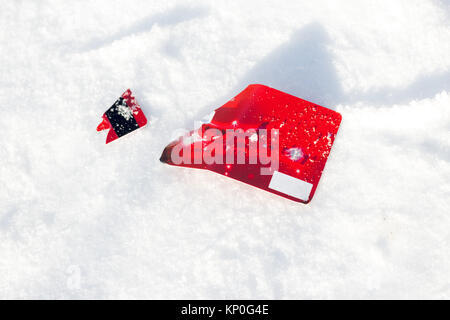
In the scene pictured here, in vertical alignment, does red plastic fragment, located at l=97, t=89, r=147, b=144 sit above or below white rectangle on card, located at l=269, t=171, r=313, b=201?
above

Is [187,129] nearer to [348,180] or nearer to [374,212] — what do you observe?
[348,180]

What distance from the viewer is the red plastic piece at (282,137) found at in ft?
4.78

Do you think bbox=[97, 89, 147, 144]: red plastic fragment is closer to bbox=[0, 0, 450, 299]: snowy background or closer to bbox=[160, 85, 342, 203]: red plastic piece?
bbox=[0, 0, 450, 299]: snowy background

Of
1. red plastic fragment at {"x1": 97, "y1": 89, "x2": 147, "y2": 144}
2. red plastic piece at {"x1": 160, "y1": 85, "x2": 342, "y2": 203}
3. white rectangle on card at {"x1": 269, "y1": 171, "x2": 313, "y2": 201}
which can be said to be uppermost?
red plastic fragment at {"x1": 97, "y1": 89, "x2": 147, "y2": 144}

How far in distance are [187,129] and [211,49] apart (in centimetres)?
37

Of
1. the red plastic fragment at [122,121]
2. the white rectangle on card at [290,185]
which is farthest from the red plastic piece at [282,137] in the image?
the red plastic fragment at [122,121]

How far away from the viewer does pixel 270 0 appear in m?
1.60

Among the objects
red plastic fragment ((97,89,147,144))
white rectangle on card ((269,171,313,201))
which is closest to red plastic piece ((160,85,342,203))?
white rectangle on card ((269,171,313,201))

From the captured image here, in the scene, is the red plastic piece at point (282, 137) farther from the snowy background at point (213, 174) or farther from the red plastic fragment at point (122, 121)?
the red plastic fragment at point (122, 121)

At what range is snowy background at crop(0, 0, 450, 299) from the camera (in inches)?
59.7

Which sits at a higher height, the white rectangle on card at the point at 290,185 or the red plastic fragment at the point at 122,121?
the red plastic fragment at the point at 122,121

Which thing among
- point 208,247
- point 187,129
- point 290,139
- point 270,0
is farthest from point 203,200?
point 270,0

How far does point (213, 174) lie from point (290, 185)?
0.33m

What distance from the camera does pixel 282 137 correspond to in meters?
1.46
